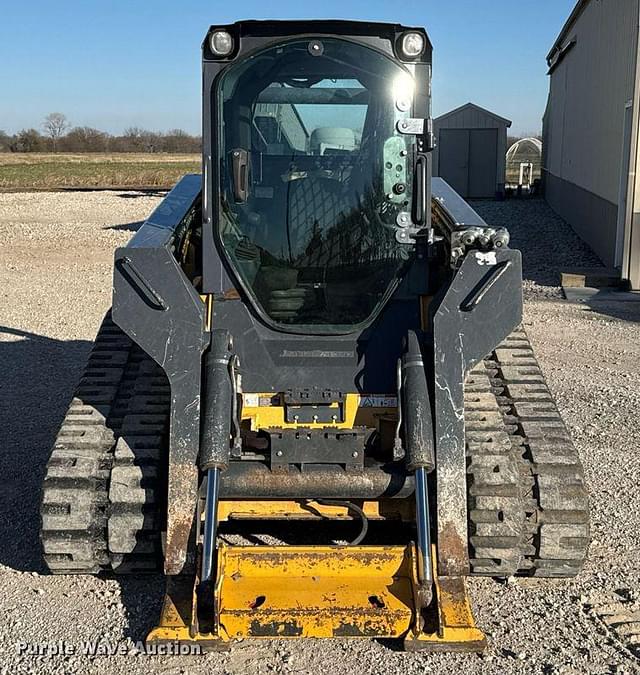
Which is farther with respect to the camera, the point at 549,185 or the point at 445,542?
the point at 549,185

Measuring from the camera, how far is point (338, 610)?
417 centimetres

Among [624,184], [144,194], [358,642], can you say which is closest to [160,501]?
[358,642]

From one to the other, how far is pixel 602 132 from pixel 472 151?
583 inches

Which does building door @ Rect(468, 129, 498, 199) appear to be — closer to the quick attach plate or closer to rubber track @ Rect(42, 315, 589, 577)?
rubber track @ Rect(42, 315, 589, 577)

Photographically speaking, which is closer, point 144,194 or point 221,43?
point 221,43

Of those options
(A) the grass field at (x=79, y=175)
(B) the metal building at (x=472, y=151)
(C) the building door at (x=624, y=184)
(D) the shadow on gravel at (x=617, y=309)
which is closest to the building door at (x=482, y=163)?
(B) the metal building at (x=472, y=151)

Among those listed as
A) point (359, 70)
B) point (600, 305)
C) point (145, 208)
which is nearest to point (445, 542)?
point (359, 70)

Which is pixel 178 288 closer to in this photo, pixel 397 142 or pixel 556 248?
pixel 397 142

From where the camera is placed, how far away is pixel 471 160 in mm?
32125

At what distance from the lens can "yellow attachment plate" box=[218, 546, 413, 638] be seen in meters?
4.11

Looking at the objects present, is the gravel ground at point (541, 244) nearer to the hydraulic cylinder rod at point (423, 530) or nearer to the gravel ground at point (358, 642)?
the gravel ground at point (358, 642)

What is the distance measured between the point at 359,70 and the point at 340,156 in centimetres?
45

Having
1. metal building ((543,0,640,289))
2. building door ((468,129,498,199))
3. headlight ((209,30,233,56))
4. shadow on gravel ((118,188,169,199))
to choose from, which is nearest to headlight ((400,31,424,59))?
headlight ((209,30,233,56))

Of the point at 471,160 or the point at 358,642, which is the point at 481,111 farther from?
the point at 358,642
